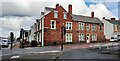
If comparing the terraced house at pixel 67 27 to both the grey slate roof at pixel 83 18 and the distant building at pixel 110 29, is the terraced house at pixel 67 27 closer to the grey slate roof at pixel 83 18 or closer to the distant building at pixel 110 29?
the grey slate roof at pixel 83 18

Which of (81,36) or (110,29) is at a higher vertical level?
(110,29)

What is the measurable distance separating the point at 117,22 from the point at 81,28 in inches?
985

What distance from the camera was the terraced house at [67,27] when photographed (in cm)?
5428

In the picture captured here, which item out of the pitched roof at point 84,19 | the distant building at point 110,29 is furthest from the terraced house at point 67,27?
the distant building at point 110,29

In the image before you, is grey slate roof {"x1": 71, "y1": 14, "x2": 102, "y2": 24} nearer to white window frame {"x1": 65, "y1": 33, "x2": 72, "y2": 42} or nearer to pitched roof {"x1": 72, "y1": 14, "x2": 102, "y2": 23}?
pitched roof {"x1": 72, "y1": 14, "x2": 102, "y2": 23}

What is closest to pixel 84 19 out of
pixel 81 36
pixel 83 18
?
pixel 83 18

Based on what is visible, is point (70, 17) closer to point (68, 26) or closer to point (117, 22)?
point (68, 26)

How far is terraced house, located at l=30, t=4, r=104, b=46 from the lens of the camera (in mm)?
54281

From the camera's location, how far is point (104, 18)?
80.6m

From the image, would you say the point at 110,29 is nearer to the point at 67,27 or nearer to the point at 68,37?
the point at 67,27

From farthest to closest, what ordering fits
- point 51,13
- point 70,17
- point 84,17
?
point 84,17
point 70,17
point 51,13

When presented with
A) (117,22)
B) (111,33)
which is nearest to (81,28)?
(111,33)

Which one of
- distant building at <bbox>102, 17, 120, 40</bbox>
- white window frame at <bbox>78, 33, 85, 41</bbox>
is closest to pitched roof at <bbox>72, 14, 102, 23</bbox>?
white window frame at <bbox>78, 33, 85, 41</bbox>

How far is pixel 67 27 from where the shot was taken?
58312 mm
